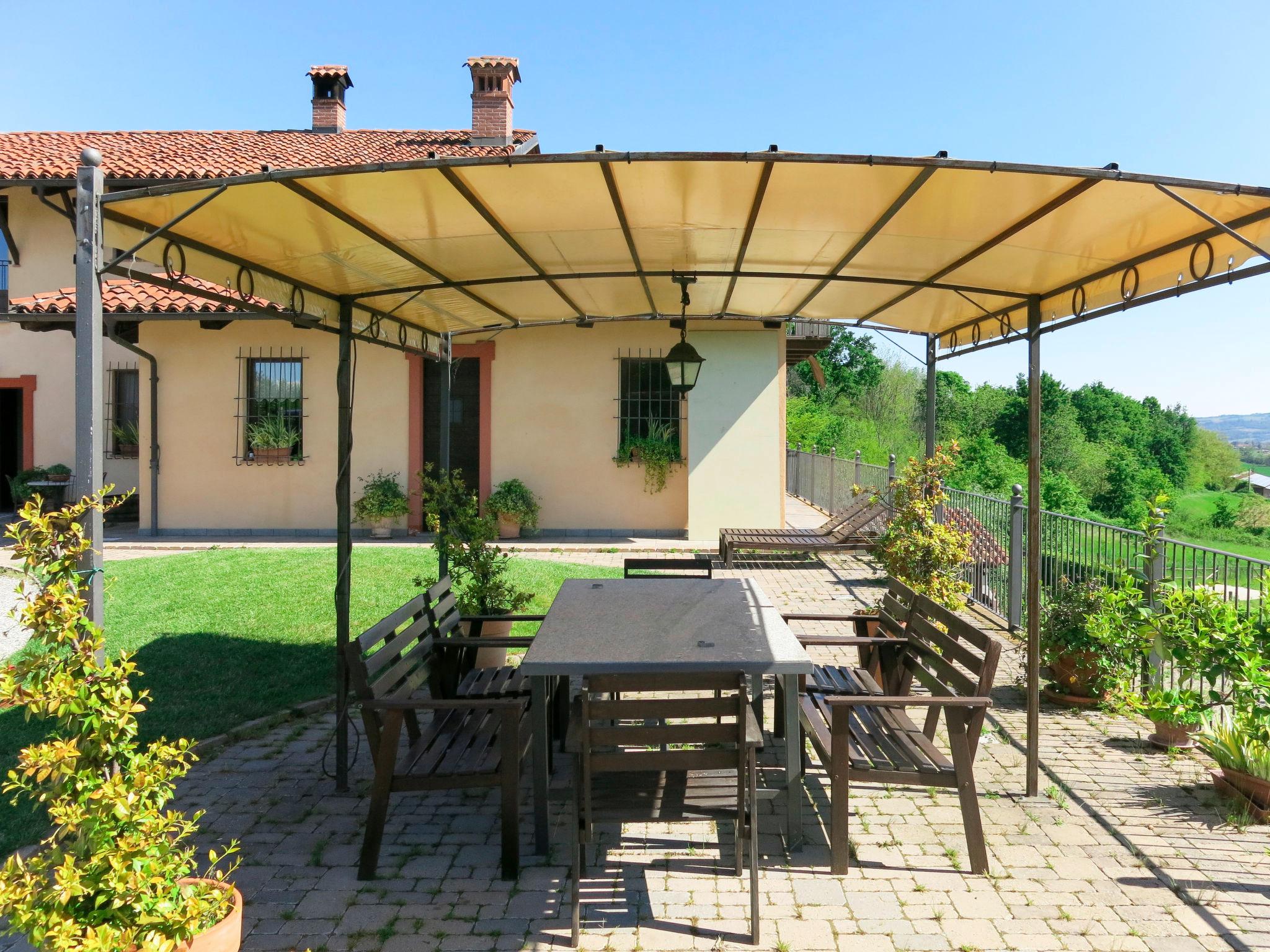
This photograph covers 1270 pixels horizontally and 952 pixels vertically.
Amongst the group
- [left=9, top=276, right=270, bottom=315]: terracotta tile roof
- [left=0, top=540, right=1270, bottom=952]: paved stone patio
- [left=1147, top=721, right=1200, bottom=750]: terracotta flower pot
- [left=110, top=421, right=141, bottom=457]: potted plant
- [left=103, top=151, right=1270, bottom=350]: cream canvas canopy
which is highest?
A: [left=9, top=276, right=270, bottom=315]: terracotta tile roof

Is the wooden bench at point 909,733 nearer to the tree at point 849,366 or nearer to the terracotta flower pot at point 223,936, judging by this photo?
the terracotta flower pot at point 223,936

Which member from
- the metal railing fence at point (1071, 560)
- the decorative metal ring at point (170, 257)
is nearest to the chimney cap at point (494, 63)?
the metal railing fence at point (1071, 560)

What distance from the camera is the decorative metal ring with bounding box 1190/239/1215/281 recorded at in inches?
126

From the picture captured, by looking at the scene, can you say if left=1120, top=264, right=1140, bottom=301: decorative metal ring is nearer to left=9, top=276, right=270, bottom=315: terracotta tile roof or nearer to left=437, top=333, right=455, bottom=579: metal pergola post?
left=437, top=333, right=455, bottom=579: metal pergola post

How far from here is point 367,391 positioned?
12.5 metres

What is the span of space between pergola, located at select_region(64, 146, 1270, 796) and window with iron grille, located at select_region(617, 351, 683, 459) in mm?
7126

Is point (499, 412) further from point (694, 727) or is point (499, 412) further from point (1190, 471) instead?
point (1190, 471)

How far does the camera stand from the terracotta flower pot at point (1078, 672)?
525 cm

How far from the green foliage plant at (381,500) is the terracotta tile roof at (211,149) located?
14.0ft

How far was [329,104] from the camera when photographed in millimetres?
16750

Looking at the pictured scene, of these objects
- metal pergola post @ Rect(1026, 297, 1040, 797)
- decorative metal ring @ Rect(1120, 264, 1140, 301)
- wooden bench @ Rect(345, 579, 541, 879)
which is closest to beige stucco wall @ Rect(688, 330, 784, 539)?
metal pergola post @ Rect(1026, 297, 1040, 797)

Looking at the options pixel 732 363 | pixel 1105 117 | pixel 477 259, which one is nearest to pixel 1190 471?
pixel 1105 117

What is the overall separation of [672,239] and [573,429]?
859 centimetres

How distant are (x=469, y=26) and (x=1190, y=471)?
74.6m
